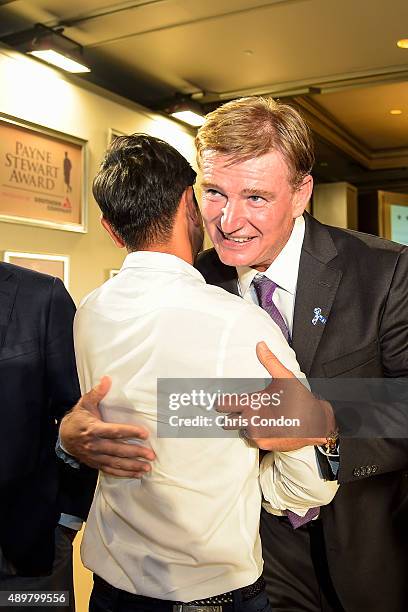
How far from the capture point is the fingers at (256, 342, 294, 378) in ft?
2.80

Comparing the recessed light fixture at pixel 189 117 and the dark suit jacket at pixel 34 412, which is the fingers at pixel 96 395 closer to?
the dark suit jacket at pixel 34 412

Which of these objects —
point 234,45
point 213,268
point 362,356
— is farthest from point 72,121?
point 362,356

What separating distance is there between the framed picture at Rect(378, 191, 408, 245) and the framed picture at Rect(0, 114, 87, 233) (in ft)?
14.0

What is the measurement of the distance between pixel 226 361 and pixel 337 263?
55 centimetres

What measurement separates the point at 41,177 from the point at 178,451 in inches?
105

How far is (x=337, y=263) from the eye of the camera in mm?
1326

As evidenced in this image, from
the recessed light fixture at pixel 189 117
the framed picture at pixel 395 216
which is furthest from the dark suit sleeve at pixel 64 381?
the framed picture at pixel 395 216

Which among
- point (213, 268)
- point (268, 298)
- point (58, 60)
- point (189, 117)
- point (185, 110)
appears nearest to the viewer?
point (268, 298)

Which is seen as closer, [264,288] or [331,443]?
[331,443]

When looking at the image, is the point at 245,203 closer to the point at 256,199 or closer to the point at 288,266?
the point at 256,199

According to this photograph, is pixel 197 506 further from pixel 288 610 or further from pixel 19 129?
pixel 19 129

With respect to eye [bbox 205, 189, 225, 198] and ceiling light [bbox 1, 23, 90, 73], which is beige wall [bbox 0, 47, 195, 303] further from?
eye [bbox 205, 189, 225, 198]

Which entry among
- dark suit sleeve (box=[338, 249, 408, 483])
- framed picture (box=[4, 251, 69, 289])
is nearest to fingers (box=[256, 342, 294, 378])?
dark suit sleeve (box=[338, 249, 408, 483])

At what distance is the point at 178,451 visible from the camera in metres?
0.88
